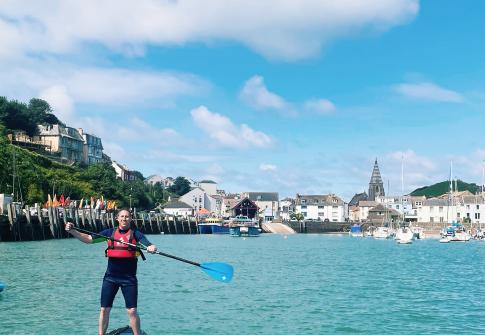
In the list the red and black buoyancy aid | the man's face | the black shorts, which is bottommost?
the black shorts

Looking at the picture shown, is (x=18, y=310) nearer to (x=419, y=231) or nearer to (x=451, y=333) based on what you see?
(x=451, y=333)

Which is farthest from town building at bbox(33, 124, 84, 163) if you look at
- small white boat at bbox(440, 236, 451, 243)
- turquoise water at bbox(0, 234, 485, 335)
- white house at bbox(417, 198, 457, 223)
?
turquoise water at bbox(0, 234, 485, 335)

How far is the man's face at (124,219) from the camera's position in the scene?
13953 millimetres

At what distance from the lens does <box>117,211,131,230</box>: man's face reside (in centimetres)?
1395

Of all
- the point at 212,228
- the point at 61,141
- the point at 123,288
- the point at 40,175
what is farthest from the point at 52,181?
the point at 123,288

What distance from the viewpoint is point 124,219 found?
14.0 meters

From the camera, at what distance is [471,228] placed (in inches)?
6122

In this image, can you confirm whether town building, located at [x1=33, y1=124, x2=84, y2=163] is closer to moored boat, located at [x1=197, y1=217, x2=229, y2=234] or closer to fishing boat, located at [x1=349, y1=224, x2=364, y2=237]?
moored boat, located at [x1=197, y1=217, x2=229, y2=234]

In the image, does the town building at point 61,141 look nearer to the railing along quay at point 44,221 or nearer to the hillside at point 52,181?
the hillside at point 52,181

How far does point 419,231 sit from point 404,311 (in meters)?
119

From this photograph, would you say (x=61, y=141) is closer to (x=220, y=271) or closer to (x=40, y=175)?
(x=40, y=175)

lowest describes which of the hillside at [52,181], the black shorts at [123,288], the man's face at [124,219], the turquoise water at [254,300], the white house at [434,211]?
the turquoise water at [254,300]

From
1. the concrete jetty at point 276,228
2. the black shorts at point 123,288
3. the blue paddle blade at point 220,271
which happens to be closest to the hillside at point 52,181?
the concrete jetty at point 276,228

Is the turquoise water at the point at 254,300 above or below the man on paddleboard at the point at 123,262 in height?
below
